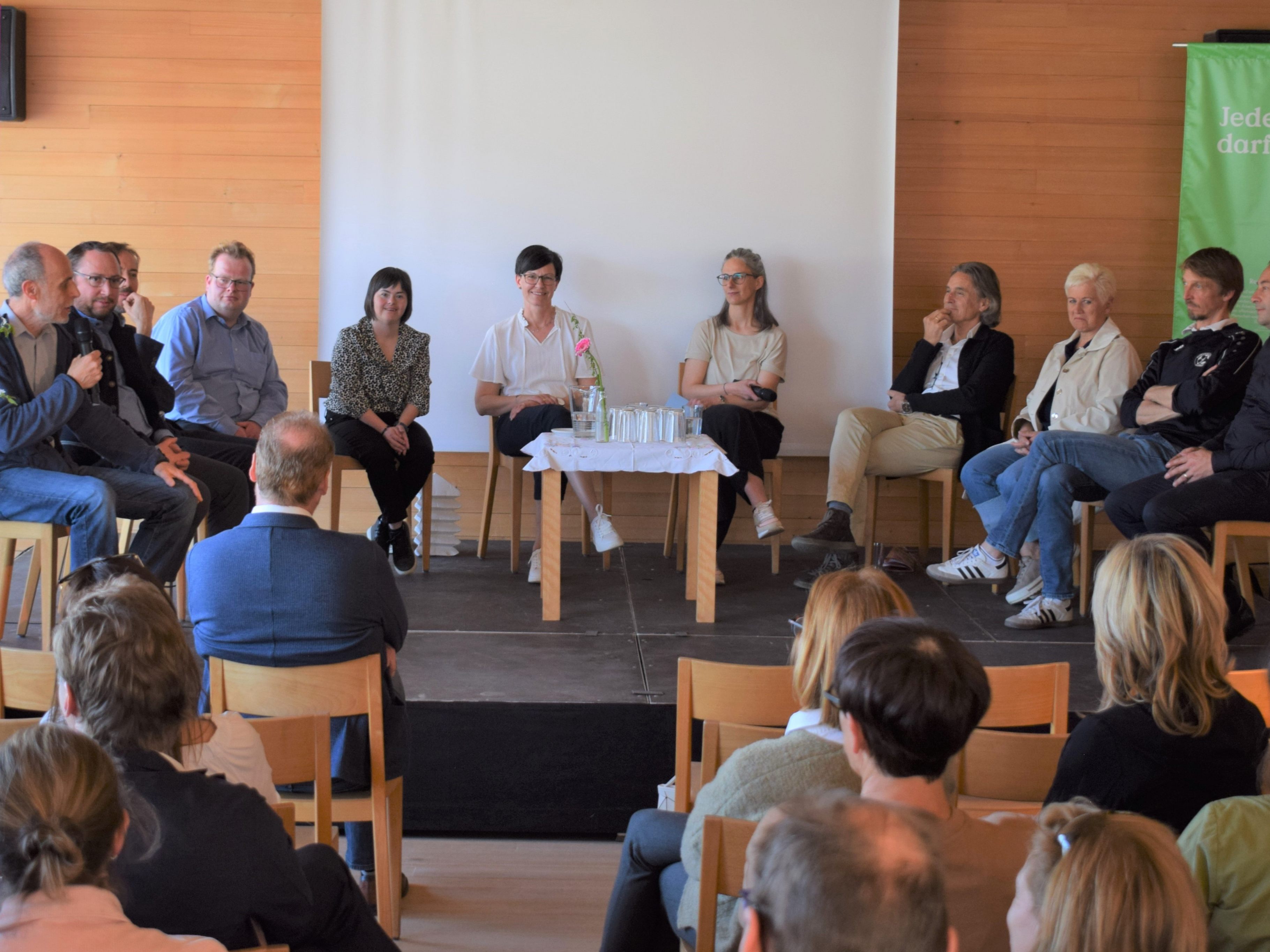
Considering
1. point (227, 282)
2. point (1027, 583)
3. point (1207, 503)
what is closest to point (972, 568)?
point (1027, 583)

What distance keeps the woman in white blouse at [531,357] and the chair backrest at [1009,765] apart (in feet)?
9.65

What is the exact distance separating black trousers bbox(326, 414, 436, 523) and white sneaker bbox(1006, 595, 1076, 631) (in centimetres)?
230

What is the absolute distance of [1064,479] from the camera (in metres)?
4.02

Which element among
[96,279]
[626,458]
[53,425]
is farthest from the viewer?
[626,458]

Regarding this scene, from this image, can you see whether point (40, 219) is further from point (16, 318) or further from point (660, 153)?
point (660, 153)

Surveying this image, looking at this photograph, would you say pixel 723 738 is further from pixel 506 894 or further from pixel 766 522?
pixel 766 522

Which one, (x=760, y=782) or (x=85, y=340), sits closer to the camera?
(x=760, y=782)

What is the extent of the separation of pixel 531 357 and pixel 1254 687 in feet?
11.0

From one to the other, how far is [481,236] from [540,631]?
6.91ft

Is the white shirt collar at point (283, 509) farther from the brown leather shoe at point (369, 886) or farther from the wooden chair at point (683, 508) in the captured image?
the wooden chair at point (683, 508)

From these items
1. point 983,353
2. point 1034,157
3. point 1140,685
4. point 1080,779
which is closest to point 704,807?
point 1080,779

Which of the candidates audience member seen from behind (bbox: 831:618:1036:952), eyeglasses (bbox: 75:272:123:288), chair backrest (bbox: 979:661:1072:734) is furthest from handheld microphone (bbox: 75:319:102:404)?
audience member seen from behind (bbox: 831:618:1036:952)

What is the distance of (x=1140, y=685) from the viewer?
167 centimetres

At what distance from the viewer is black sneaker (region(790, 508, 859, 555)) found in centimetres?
432
